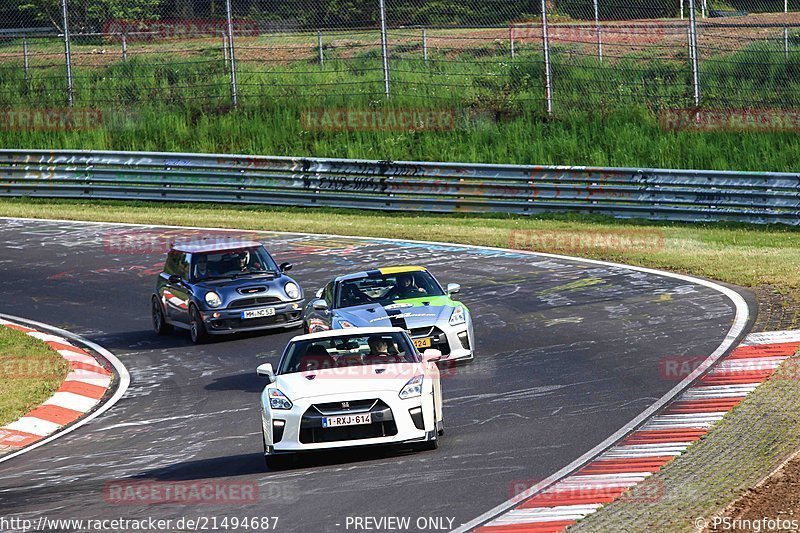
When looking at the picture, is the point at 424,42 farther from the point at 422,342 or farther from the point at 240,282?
the point at 422,342

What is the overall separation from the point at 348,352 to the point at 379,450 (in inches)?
48.6

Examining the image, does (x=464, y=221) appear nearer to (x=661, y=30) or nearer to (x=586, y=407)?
(x=661, y=30)

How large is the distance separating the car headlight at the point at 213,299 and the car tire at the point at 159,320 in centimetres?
126

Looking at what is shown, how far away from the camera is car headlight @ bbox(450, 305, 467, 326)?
15.6m

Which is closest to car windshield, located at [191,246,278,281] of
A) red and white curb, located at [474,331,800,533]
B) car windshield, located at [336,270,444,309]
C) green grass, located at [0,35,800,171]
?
car windshield, located at [336,270,444,309]

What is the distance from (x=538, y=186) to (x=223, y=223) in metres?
7.16

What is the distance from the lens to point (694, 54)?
1134 inches

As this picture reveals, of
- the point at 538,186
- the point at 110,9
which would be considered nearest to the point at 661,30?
the point at 538,186

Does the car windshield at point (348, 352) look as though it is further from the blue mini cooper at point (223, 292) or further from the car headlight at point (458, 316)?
the blue mini cooper at point (223, 292)

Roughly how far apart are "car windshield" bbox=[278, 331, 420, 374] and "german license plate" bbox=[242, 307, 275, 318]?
6.11 m

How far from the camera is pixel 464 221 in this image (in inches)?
1101

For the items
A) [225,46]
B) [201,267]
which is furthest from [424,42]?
[201,267]

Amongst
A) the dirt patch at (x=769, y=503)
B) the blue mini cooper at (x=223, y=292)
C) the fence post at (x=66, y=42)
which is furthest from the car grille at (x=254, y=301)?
the fence post at (x=66, y=42)

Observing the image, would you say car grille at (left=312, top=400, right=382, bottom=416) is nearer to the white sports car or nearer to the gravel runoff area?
the white sports car
